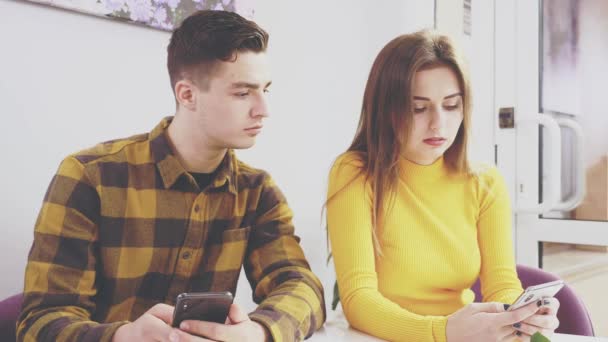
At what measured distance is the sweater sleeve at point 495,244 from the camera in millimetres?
1412

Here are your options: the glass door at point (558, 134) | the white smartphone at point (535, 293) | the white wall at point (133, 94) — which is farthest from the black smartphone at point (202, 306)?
the glass door at point (558, 134)

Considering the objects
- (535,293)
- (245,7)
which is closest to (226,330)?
(535,293)

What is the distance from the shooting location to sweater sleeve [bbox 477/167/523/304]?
4.63ft

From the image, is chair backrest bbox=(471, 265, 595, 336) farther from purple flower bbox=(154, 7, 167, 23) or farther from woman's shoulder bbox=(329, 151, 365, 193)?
purple flower bbox=(154, 7, 167, 23)

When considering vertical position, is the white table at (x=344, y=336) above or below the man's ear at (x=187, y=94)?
below

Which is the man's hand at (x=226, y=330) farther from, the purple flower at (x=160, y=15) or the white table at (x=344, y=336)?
the purple flower at (x=160, y=15)

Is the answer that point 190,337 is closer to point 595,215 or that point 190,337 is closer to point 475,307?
point 475,307

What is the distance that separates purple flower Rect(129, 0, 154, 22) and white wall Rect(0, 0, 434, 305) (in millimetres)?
34

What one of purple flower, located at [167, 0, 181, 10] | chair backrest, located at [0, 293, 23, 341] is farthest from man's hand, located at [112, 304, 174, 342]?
purple flower, located at [167, 0, 181, 10]

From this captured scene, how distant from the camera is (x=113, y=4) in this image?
1562mm

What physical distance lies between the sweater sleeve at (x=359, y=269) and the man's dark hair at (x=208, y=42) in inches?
15.6

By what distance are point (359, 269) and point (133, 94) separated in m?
0.85

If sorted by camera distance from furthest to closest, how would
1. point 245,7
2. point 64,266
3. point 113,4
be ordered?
point 245,7 < point 113,4 < point 64,266

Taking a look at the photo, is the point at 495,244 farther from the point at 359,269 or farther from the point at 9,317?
the point at 9,317
